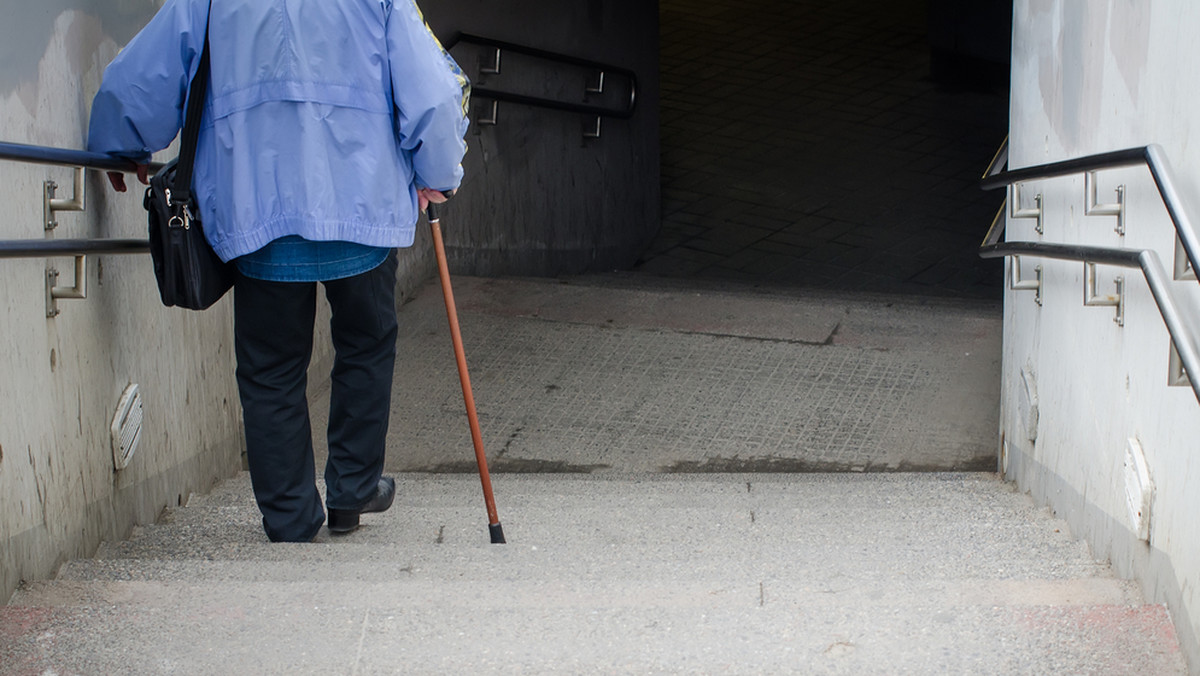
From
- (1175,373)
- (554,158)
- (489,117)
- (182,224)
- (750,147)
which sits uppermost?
(750,147)

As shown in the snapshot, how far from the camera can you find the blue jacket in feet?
7.92

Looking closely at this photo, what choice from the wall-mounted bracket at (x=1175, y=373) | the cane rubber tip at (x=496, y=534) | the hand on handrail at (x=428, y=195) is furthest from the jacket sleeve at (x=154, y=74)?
the wall-mounted bracket at (x=1175, y=373)

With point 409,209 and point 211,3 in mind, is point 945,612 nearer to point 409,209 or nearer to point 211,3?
point 409,209

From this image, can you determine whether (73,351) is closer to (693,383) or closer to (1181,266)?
(1181,266)

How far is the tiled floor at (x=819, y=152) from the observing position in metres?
8.42

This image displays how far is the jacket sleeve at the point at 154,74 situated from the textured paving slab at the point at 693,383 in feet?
6.21

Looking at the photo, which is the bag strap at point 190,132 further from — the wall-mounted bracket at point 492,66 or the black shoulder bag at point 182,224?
the wall-mounted bracket at point 492,66

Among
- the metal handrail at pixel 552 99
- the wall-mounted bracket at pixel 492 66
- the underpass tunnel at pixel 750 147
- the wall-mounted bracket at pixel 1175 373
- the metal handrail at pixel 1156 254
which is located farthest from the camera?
the underpass tunnel at pixel 750 147

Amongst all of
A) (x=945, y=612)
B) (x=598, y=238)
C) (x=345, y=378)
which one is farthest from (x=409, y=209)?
(x=598, y=238)

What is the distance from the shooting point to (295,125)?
2.43 meters

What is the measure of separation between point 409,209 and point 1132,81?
1.49 m

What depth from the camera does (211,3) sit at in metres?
2.44

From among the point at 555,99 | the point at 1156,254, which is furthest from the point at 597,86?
the point at 1156,254

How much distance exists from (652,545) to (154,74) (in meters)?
1.50
